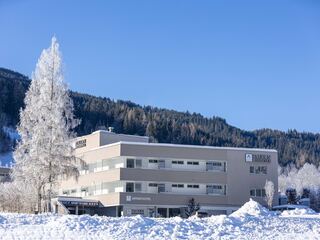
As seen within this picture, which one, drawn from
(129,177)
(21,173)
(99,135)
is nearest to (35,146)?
(21,173)

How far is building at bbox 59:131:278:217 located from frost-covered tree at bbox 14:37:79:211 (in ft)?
81.8

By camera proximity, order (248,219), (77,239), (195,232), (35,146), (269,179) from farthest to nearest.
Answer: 1. (269,179)
2. (35,146)
3. (248,219)
4. (195,232)
5. (77,239)

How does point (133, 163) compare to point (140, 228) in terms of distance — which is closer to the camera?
point (140, 228)

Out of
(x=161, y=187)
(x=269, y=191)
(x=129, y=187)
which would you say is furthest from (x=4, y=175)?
(x=269, y=191)

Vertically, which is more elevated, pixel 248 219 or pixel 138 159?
pixel 138 159

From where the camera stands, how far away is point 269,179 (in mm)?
83125

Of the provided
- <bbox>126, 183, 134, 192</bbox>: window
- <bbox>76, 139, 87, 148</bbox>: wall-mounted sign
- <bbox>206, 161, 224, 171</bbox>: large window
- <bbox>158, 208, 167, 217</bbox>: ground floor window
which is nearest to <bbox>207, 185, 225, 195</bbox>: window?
<bbox>206, 161, 224, 171</bbox>: large window

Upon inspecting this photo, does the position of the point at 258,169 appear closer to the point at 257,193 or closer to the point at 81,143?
the point at 257,193

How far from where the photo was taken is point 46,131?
5134cm

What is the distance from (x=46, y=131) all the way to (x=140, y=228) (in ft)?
67.9

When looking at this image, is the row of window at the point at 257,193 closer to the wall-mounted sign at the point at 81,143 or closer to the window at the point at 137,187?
the window at the point at 137,187

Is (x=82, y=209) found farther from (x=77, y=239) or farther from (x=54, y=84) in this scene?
(x=77, y=239)

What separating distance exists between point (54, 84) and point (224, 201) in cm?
3451

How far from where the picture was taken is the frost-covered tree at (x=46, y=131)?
51.2m
